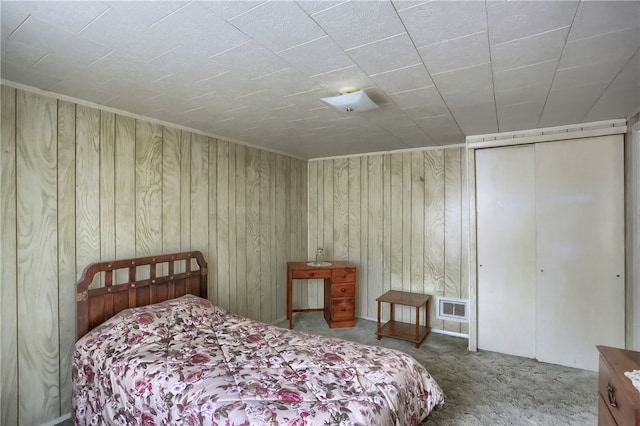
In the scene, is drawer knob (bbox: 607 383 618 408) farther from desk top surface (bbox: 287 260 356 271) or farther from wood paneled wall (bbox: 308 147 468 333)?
desk top surface (bbox: 287 260 356 271)

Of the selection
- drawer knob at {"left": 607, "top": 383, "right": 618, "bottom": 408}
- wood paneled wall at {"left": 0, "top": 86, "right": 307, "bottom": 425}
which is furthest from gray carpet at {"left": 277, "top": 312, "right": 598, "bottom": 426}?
wood paneled wall at {"left": 0, "top": 86, "right": 307, "bottom": 425}

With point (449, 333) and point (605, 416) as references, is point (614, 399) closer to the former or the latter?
point (605, 416)

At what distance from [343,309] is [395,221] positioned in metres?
1.36

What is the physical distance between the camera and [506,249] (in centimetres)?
333

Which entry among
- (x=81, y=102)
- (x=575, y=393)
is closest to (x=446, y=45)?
(x=81, y=102)

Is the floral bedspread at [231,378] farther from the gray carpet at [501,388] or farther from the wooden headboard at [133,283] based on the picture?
the gray carpet at [501,388]

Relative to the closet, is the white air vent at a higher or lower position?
lower

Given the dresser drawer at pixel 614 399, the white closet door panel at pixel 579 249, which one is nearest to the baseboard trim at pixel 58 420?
the dresser drawer at pixel 614 399

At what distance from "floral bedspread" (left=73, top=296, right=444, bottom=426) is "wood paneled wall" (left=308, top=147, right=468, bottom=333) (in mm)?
2179

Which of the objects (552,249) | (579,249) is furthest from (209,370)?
(579,249)

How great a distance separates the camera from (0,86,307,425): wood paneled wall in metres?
2.05

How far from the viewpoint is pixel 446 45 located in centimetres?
158

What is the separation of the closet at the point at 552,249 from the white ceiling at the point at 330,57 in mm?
494

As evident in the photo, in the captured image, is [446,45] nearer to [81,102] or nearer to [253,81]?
[253,81]
